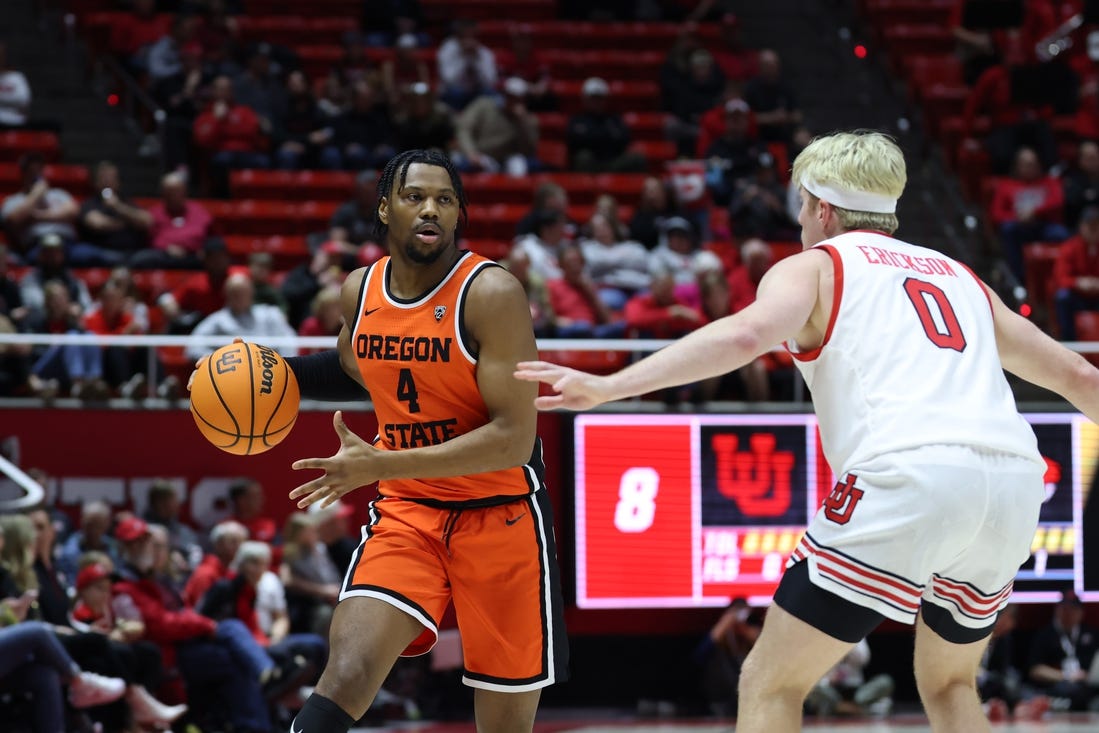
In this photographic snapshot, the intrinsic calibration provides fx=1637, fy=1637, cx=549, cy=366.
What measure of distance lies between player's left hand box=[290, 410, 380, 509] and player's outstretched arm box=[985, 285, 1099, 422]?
5.72 feet

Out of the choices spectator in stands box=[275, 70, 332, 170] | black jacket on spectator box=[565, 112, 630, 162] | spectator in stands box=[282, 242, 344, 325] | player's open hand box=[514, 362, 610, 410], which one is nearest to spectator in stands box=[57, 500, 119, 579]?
spectator in stands box=[282, 242, 344, 325]

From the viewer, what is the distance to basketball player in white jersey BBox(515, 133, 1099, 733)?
13.3ft

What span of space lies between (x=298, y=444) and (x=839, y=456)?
682cm

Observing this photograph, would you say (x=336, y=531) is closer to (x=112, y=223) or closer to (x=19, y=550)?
(x=19, y=550)

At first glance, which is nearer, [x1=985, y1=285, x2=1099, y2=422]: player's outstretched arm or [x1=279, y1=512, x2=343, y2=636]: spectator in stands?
[x1=985, y1=285, x2=1099, y2=422]: player's outstretched arm

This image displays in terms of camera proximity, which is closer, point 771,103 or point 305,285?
point 305,285

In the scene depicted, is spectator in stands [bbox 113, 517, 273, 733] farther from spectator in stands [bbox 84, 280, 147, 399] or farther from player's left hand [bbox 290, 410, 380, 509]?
player's left hand [bbox 290, 410, 380, 509]

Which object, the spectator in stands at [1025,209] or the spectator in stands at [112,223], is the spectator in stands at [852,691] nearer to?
the spectator in stands at [1025,209]

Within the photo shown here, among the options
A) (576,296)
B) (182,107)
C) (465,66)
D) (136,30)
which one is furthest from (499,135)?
(136,30)

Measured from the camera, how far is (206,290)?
11828mm

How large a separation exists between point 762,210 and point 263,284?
14.6ft

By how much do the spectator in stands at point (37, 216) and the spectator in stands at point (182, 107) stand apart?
5.71 ft

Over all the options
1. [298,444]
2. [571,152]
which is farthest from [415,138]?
[298,444]

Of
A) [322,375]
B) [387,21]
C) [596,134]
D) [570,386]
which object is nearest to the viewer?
[570,386]
